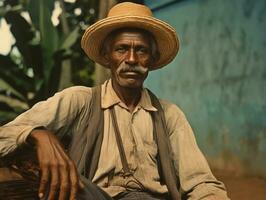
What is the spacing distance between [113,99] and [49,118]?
0.32m

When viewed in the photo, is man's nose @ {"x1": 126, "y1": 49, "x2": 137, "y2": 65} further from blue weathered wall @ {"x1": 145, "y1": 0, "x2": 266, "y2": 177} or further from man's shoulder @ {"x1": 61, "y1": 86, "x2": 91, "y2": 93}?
blue weathered wall @ {"x1": 145, "y1": 0, "x2": 266, "y2": 177}

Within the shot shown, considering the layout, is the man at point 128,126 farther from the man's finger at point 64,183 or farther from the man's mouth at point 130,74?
the man's finger at point 64,183

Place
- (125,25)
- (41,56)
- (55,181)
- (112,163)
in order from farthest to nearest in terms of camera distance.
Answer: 1. (41,56)
2. (125,25)
3. (112,163)
4. (55,181)

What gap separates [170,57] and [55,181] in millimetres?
1024

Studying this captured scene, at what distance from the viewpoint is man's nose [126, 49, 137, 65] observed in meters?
1.93

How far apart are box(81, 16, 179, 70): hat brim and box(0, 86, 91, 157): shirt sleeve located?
0.85 ft

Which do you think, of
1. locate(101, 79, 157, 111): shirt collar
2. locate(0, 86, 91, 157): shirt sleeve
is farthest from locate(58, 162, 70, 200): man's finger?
locate(101, 79, 157, 111): shirt collar

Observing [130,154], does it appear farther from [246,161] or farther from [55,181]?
[246,161]

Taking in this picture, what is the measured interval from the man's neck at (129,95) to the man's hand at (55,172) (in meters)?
0.55

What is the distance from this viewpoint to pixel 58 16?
550 cm

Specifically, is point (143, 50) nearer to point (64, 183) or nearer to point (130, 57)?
point (130, 57)

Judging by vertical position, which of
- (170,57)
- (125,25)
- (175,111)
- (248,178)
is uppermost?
(125,25)

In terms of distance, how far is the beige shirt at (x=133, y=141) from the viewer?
5.99 ft

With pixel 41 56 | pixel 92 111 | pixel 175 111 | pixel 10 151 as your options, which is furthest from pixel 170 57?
pixel 41 56
